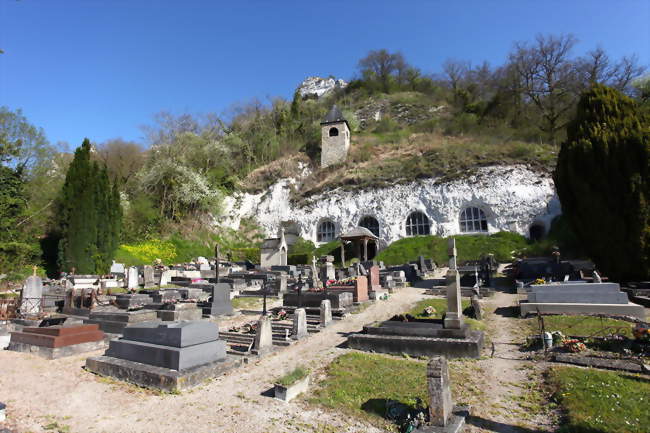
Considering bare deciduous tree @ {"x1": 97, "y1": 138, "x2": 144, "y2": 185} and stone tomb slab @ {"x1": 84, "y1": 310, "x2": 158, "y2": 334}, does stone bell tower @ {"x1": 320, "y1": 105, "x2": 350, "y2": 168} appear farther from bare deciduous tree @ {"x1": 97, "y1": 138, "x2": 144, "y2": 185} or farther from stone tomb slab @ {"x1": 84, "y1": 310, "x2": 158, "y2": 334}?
stone tomb slab @ {"x1": 84, "y1": 310, "x2": 158, "y2": 334}

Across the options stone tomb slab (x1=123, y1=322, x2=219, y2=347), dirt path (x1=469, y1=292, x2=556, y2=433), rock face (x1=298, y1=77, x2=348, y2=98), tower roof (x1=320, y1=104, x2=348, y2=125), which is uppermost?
rock face (x1=298, y1=77, x2=348, y2=98)

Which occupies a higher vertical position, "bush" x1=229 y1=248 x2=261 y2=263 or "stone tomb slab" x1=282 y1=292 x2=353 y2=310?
"bush" x1=229 y1=248 x2=261 y2=263

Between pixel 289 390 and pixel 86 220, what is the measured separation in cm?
2334

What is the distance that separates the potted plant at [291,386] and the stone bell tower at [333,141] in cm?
3525

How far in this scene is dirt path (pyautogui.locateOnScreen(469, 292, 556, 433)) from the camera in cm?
471

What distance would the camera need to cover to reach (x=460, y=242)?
27.9 metres

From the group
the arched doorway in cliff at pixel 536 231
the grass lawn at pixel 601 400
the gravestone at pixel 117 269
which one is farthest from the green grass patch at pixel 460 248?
the grass lawn at pixel 601 400

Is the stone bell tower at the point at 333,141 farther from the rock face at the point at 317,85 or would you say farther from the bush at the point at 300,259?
the rock face at the point at 317,85

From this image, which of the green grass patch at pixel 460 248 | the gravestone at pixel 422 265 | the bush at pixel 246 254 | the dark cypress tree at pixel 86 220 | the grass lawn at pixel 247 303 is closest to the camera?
the grass lawn at pixel 247 303

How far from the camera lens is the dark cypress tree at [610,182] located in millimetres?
13109

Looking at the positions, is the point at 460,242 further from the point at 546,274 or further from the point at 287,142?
the point at 287,142

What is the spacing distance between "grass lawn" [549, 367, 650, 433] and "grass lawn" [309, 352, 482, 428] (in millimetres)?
1287

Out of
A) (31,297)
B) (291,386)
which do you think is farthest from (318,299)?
(31,297)

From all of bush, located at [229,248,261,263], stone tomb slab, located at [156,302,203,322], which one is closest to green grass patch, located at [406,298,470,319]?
stone tomb slab, located at [156,302,203,322]
